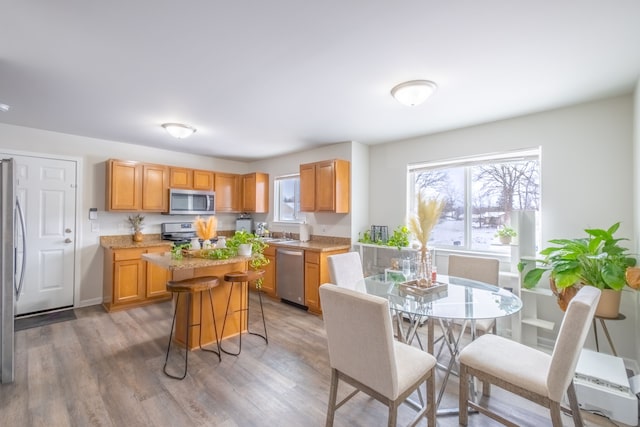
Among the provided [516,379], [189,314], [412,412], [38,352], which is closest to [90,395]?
[189,314]

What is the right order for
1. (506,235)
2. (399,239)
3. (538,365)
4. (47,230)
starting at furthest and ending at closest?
(47,230), (399,239), (506,235), (538,365)

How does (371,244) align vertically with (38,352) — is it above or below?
above

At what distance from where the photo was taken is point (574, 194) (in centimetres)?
276

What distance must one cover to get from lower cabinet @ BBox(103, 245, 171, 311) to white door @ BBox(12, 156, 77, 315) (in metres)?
0.47

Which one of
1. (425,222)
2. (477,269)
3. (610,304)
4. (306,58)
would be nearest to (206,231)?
(306,58)

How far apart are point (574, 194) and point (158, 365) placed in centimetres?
416

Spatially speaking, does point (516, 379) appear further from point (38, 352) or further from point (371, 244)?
point (38, 352)

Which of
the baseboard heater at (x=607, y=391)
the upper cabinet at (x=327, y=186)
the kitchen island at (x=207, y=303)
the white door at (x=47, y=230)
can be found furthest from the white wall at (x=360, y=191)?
the white door at (x=47, y=230)

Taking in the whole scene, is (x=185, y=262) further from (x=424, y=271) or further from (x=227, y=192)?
(x=227, y=192)

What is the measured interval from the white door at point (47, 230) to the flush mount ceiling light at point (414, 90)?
14.6 feet

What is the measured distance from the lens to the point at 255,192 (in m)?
5.44

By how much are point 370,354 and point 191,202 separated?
168 inches

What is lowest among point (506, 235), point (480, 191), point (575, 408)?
point (575, 408)

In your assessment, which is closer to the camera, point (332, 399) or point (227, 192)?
point (332, 399)
